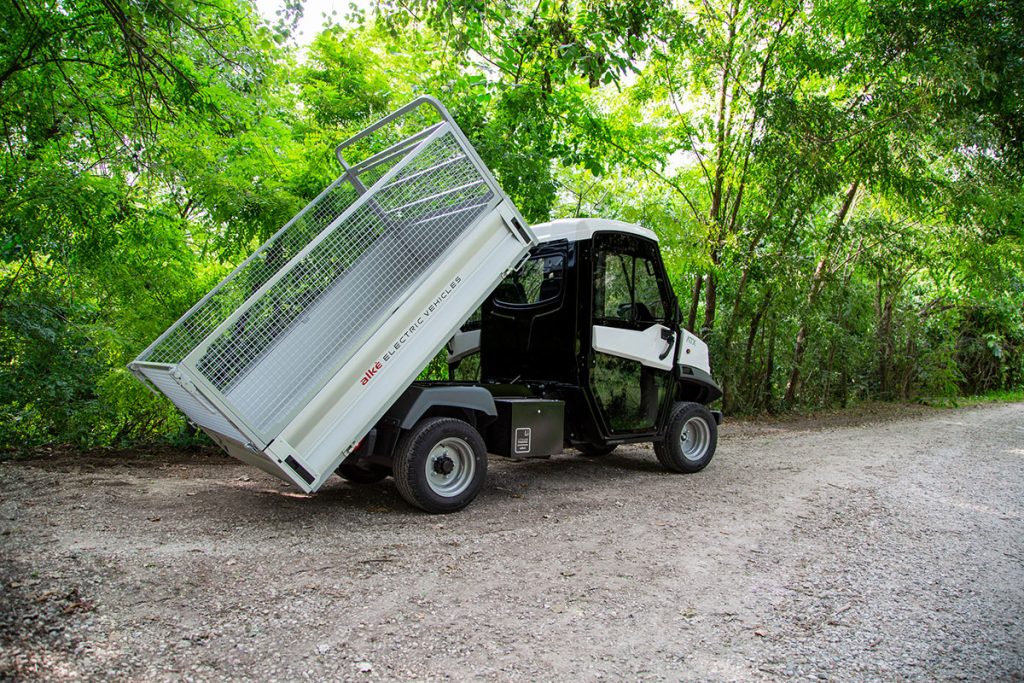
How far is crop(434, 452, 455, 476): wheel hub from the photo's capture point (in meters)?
4.89

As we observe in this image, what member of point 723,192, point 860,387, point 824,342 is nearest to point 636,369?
point 723,192

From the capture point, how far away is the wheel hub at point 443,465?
4.89 meters

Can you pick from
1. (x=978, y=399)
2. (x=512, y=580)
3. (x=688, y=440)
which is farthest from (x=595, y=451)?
(x=978, y=399)

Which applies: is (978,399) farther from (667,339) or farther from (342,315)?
(342,315)

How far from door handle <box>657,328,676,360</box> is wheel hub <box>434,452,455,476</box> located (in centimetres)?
233

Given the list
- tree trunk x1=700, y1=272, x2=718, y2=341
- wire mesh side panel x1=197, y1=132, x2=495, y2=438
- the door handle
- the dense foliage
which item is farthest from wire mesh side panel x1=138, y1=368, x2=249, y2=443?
tree trunk x1=700, y1=272, x2=718, y2=341

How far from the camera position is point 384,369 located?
4.45 meters

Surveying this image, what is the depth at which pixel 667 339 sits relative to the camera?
6.34 m

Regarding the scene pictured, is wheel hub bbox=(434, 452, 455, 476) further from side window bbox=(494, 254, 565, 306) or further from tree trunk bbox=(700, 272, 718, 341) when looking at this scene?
tree trunk bbox=(700, 272, 718, 341)

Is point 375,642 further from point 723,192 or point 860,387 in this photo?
point 860,387

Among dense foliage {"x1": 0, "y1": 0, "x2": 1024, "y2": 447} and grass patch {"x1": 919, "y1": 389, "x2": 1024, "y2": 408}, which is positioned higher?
dense foliage {"x1": 0, "y1": 0, "x2": 1024, "y2": 447}

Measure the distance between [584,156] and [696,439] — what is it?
3801mm

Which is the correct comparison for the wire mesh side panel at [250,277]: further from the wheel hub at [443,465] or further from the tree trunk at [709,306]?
the tree trunk at [709,306]

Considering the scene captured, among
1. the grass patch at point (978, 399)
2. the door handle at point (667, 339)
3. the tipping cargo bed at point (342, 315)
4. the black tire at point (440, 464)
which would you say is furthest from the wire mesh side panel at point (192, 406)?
the grass patch at point (978, 399)
